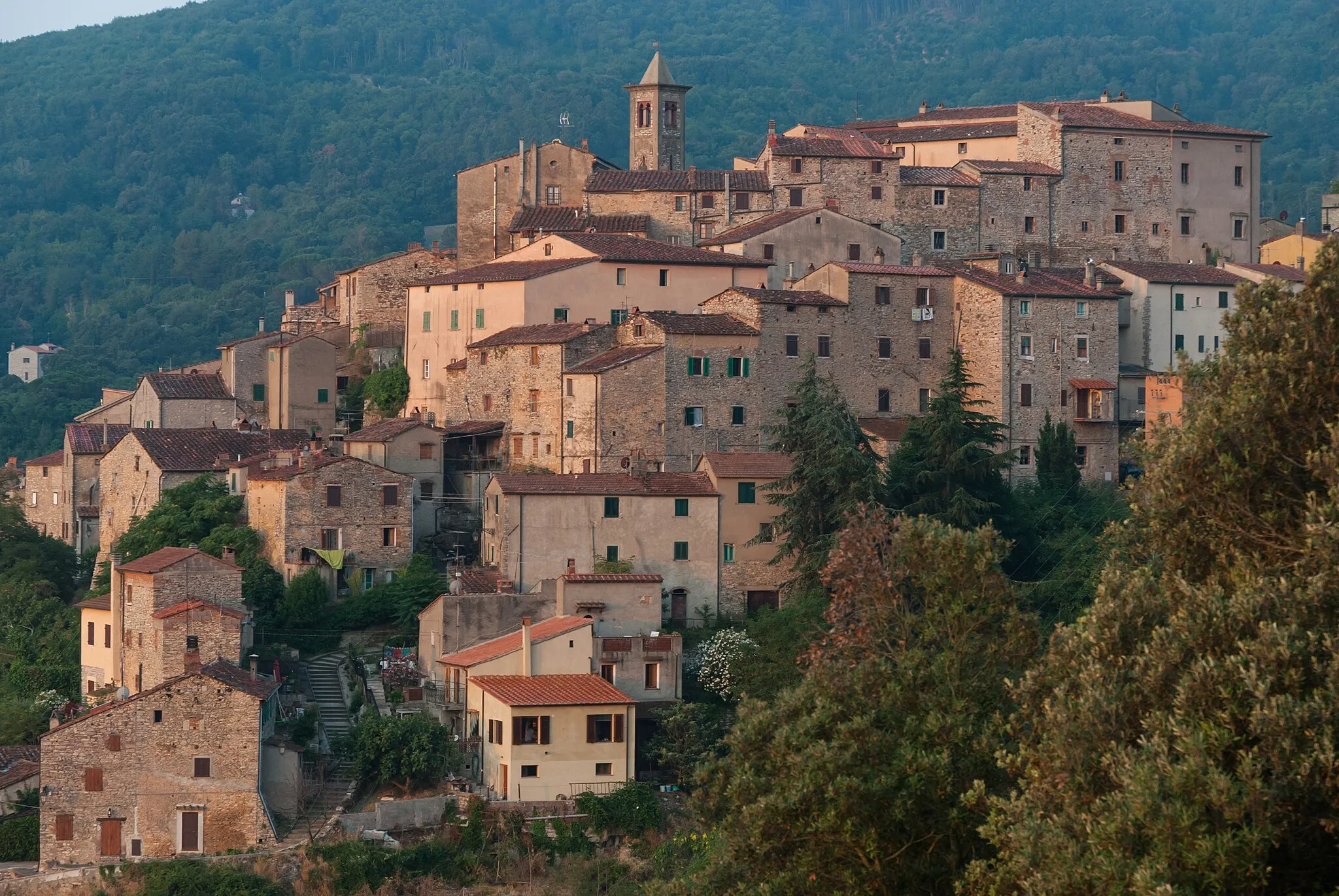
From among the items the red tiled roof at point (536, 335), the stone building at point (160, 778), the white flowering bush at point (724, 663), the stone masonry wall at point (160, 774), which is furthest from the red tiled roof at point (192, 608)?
the red tiled roof at point (536, 335)

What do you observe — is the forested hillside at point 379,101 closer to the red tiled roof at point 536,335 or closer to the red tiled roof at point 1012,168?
the red tiled roof at point 536,335

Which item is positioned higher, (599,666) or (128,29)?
(128,29)

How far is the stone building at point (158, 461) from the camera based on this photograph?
176 ft

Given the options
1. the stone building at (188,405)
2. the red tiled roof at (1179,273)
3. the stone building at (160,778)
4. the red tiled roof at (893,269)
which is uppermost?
the red tiled roof at (1179,273)

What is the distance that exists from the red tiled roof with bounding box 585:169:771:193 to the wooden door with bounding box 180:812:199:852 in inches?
1094

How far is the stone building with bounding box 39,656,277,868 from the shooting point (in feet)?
137

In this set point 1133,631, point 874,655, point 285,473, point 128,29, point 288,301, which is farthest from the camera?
point 128,29

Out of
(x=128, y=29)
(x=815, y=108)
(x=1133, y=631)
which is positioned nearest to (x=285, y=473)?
(x=1133, y=631)

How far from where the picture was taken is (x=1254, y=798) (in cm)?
1789

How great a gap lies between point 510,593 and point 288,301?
101 ft

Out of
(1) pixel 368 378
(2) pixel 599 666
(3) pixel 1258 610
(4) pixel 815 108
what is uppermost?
(4) pixel 815 108

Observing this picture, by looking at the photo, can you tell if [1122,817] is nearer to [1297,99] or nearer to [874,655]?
[874,655]

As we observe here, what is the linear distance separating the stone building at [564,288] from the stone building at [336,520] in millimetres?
6970

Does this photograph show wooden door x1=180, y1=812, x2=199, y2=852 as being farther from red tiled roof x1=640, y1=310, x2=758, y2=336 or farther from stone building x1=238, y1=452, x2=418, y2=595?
red tiled roof x1=640, y1=310, x2=758, y2=336
